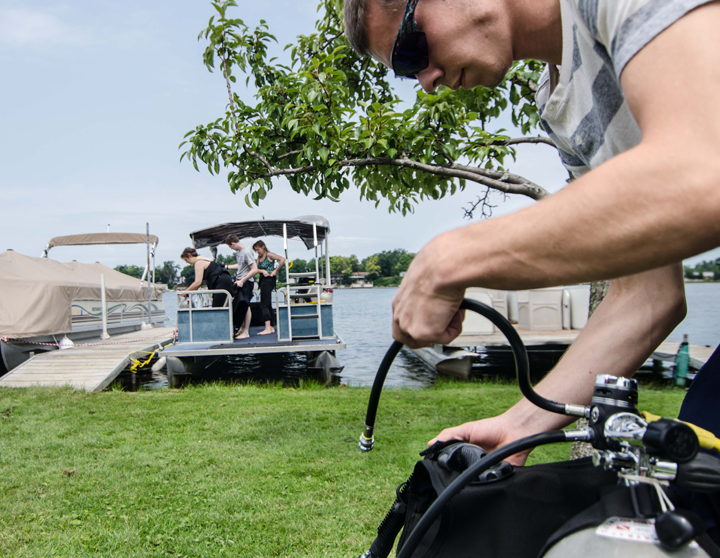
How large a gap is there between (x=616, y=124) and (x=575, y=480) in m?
0.66

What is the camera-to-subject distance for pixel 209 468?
16.0 ft

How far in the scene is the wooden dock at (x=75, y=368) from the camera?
9.22m

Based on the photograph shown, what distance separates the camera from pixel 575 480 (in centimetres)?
91

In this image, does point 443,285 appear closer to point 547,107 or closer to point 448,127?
point 547,107

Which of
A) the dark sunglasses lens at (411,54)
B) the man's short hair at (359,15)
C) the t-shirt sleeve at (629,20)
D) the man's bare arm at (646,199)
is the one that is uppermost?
the man's short hair at (359,15)

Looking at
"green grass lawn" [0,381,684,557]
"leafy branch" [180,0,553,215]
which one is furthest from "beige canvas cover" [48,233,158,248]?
"leafy branch" [180,0,553,215]

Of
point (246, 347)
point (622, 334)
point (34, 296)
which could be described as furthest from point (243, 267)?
point (622, 334)

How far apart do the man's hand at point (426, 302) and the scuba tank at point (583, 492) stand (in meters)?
0.09

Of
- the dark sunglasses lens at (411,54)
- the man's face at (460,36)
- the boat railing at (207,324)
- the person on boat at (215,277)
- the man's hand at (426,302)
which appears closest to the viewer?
the man's hand at (426,302)

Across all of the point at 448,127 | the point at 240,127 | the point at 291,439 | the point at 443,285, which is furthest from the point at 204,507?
the point at 443,285

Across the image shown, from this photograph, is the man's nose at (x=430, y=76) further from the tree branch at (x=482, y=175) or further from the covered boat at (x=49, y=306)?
the covered boat at (x=49, y=306)

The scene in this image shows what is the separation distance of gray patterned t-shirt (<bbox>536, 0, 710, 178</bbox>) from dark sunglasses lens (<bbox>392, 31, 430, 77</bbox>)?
0.31 meters

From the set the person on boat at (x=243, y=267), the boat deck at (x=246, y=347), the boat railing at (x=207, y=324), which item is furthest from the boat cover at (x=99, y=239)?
the boat deck at (x=246, y=347)

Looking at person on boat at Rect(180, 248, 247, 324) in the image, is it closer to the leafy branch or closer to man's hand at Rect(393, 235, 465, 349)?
the leafy branch
